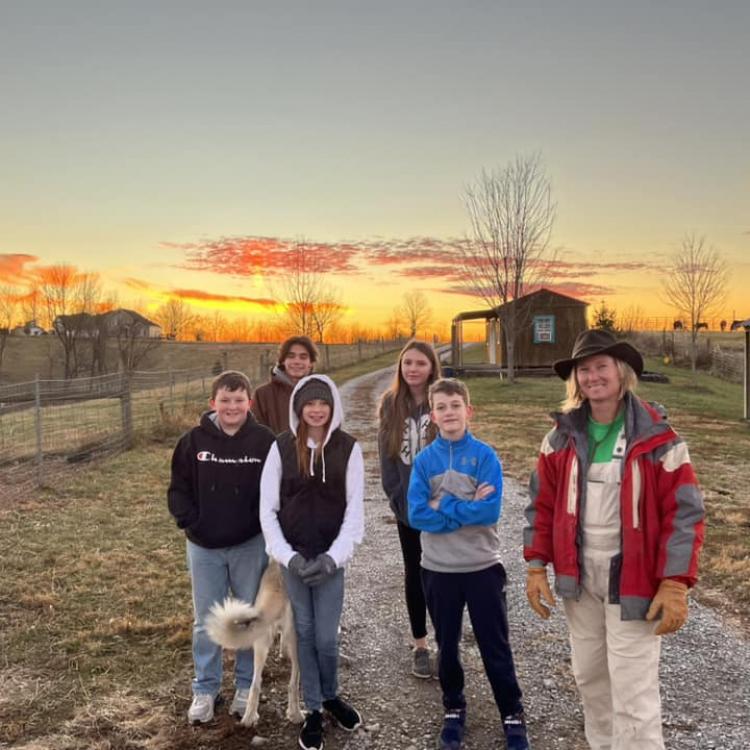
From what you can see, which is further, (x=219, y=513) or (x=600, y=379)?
(x=219, y=513)

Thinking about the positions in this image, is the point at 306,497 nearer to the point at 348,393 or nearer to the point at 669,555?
the point at 669,555

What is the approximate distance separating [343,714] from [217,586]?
92 cm

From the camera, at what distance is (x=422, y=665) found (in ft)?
12.3

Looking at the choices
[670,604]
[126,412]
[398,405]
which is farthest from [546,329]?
[670,604]

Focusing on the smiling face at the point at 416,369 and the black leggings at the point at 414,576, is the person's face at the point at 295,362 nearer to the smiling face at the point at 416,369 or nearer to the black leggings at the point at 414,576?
the smiling face at the point at 416,369

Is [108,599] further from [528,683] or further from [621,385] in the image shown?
[621,385]

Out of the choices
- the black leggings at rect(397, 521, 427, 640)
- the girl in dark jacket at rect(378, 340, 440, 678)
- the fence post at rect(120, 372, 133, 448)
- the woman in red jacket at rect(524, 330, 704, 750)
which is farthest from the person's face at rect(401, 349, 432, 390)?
the fence post at rect(120, 372, 133, 448)

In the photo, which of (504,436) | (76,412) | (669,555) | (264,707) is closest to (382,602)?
(264,707)

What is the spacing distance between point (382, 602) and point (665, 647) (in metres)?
2.01

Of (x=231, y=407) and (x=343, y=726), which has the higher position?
(x=231, y=407)

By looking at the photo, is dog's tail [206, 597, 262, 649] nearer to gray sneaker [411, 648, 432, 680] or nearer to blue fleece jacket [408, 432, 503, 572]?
blue fleece jacket [408, 432, 503, 572]

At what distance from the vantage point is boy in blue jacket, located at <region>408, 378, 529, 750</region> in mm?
2996

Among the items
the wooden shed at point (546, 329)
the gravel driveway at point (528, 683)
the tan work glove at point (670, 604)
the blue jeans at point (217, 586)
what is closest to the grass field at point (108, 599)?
the blue jeans at point (217, 586)

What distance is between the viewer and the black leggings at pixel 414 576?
3713mm
